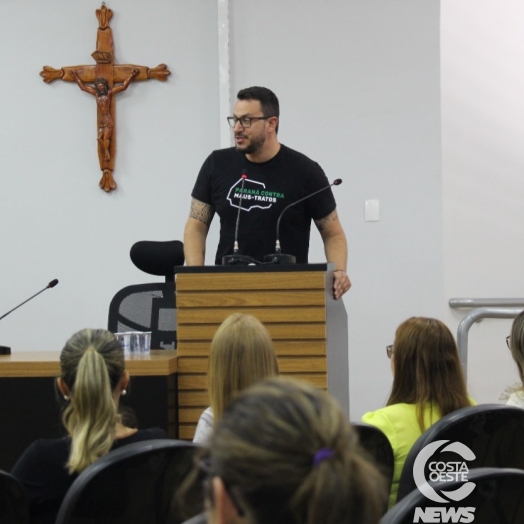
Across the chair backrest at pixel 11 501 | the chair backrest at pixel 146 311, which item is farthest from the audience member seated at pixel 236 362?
the chair backrest at pixel 146 311

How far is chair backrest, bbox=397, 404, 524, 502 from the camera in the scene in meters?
1.67

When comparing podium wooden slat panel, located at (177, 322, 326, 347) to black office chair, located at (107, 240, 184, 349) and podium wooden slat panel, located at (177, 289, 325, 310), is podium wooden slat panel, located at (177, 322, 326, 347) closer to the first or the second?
podium wooden slat panel, located at (177, 289, 325, 310)

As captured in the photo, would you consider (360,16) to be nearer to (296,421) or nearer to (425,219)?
(425,219)

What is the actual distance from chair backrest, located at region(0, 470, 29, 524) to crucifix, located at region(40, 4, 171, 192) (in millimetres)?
3793

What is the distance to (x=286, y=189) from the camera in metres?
3.39

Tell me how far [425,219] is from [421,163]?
328 millimetres

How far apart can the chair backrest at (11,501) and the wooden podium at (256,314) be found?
1.12 meters

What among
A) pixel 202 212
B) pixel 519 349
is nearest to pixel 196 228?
pixel 202 212

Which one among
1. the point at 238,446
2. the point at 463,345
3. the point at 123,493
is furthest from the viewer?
the point at 463,345

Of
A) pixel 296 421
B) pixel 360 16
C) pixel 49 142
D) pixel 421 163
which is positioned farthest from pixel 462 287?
pixel 296 421

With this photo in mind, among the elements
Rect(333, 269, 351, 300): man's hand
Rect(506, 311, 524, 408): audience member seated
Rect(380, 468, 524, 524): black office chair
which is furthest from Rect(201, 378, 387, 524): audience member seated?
Rect(333, 269, 351, 300): man's hand

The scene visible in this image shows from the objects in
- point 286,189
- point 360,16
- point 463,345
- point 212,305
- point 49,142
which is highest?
point 360,16

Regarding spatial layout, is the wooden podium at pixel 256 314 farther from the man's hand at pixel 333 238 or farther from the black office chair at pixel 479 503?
the black office chair at pixel 479 503

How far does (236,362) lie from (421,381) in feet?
1.64
